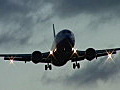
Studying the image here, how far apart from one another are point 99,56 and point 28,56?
46.8 ft

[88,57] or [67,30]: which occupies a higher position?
[67,30]

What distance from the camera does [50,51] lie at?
68.5 meters

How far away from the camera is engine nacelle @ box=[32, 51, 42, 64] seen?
67.6 m

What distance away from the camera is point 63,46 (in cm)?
6341

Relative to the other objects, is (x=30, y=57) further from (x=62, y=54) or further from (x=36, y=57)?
(x=62, y=54)

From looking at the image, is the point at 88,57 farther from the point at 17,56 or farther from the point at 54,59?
the point at 17,56

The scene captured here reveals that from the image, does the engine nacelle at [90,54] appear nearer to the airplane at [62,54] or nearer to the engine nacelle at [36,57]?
the airplane at [62,54]

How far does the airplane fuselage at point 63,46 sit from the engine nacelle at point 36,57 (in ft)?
8.96

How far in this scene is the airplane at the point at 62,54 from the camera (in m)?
63.6

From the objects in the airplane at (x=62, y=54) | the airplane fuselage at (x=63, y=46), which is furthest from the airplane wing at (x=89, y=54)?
the airplane fuselage at (x=63, y=46)

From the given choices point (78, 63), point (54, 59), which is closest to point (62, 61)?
point (54, 59)

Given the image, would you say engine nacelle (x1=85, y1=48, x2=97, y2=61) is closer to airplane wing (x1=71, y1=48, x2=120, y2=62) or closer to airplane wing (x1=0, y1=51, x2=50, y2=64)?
airplane wing (x1=71, y1=48, x2=120, y2=62)

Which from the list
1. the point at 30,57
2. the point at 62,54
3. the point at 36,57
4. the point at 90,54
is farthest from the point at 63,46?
the point at 30,57

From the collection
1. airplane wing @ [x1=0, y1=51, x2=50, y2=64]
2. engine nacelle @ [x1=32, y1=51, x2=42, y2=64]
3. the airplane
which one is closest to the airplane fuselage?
the airplane
